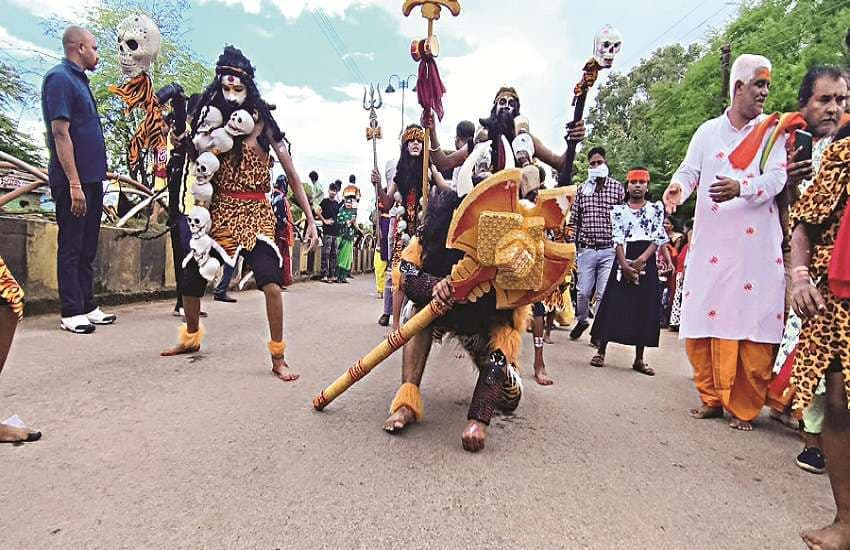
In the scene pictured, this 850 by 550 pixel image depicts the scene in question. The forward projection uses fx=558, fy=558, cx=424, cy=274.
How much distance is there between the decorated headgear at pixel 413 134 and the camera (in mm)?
4730


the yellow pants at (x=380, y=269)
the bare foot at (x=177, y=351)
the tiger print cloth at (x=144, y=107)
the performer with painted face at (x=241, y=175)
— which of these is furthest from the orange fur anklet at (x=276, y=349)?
the yellow pants at (x=380, y=269)

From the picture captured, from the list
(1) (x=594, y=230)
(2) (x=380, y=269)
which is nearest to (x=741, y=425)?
(1) (x=594, y=230)

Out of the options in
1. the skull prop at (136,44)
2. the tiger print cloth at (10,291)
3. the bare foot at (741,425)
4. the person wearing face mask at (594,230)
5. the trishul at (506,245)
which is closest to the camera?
the tiger print cloth at (10,291)

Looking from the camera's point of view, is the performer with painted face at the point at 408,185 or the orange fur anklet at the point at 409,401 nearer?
the orange fur anklet at the point at 409,401

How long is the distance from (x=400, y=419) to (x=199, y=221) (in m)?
1.89

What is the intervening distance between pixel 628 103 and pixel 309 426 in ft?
123

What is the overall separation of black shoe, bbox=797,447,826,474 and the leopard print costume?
80 centimetres

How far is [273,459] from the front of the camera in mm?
2305

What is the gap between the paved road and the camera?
70.8 inches

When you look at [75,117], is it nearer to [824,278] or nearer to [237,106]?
[237,106]

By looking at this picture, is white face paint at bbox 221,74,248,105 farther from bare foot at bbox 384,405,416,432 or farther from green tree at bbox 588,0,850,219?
green tree at bbox 588,0,850,219

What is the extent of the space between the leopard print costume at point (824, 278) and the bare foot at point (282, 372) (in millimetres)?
2705

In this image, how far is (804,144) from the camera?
3152 millimetres

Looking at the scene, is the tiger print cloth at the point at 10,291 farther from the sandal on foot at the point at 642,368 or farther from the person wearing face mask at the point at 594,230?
the person wearing face mask at the point at 594,230
